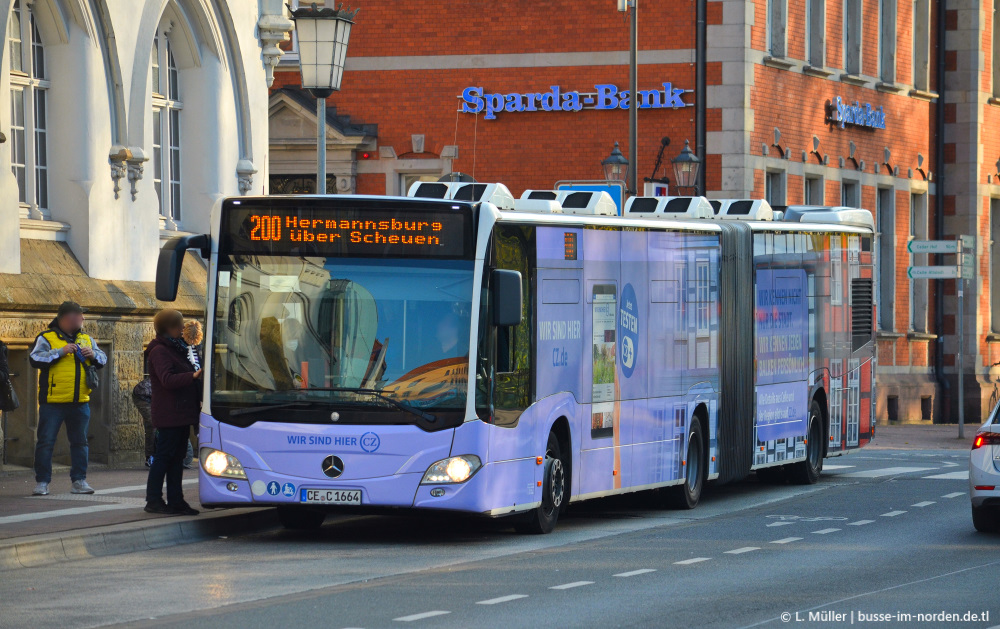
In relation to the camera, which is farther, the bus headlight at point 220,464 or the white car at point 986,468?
the white car at point 986,468

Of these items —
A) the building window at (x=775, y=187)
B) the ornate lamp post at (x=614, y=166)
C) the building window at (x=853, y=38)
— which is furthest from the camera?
the building window at (x=853, y=38)

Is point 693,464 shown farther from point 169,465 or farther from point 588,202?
point 169,465

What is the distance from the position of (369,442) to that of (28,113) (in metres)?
8.33

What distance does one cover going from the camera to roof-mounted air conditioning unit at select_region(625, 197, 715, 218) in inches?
811

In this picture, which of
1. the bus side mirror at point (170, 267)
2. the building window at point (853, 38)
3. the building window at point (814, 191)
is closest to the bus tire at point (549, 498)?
the bus side mirror at point (170, 267)

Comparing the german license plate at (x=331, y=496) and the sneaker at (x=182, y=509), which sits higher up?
the german license plate at (x=331, y=496)

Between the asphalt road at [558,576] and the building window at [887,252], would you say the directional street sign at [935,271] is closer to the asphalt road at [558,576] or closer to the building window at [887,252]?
the building window at [887,252]

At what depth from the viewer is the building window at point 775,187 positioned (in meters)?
38.1

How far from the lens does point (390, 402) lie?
15.0 meters

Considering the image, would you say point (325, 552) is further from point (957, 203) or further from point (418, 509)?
point (957, 203)

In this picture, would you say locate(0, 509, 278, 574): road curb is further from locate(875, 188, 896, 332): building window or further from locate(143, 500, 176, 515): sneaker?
locate(875, 188, 896, 332): building window

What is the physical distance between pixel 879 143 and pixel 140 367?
78.8ft

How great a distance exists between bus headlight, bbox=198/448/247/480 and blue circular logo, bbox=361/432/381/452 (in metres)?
1.01

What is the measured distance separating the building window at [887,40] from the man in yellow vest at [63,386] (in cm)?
2875
